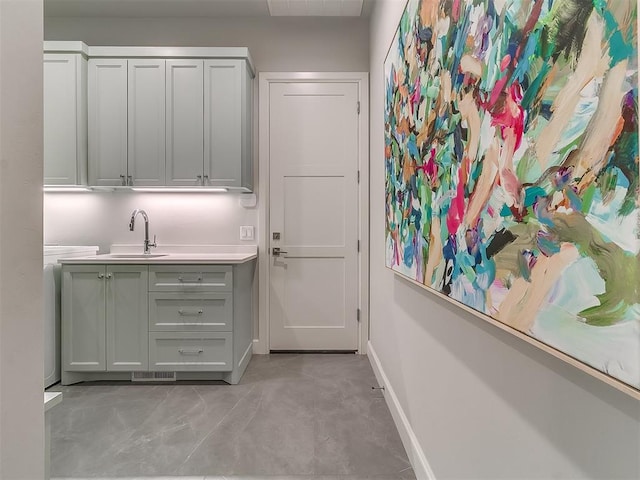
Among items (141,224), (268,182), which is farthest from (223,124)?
(141,224)

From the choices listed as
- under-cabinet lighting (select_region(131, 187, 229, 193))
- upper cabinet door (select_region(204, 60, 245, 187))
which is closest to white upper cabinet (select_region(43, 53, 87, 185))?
under-cabinet lighting (select_region(131, 187, 229, 193))

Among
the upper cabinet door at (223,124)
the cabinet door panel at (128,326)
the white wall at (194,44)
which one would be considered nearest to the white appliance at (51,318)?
the cabinet door panel at (128,326)

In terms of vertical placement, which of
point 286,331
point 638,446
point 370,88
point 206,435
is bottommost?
point 206,435

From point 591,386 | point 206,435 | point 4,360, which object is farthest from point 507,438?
point 206,435

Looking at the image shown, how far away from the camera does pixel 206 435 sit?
1.75m

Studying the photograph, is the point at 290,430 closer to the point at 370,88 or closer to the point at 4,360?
the point at 4,360

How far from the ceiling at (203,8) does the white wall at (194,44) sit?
0.05 meters

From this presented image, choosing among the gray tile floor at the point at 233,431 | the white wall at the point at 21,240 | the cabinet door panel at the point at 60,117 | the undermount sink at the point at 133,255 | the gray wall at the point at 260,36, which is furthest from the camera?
the gray wall at the point at 260,36

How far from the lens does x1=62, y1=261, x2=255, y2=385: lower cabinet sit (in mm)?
2324

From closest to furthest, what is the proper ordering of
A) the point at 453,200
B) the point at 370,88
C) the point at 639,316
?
the point at 639,316 → the point at 453,200 → the point at 370,88

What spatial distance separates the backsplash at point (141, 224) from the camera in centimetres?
293

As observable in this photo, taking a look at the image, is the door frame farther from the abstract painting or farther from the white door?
the abstract painting

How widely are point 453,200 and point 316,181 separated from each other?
2.11 metres

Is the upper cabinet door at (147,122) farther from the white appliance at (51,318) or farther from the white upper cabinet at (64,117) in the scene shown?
the white appliance at (51,318)
